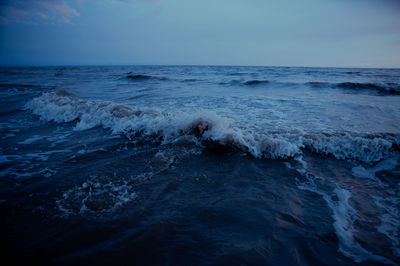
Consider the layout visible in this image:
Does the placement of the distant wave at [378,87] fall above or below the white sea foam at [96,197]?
above

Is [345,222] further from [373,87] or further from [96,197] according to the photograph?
[373,87]

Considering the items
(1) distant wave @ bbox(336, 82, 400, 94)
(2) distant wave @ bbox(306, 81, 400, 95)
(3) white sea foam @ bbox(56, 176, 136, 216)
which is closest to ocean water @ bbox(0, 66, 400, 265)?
(3) white sea foam @ bbox(56, 176, 136, 216)

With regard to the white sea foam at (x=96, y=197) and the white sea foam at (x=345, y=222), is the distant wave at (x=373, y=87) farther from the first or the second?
the white sea foam at (x=96, y=197)

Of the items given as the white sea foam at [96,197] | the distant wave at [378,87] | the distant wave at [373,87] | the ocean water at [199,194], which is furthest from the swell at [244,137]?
the distant wave at [378,87]

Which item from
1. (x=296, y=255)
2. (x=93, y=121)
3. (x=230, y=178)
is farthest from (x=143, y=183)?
(x=93, y=121)

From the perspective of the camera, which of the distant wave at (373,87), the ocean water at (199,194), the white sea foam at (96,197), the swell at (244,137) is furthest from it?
the distant wave at (373,87)

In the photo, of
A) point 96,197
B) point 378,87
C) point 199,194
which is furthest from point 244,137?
point 378,87

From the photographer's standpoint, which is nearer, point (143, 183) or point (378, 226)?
point (378, 226)

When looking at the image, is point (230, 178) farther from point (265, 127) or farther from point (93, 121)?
point (93, 121)

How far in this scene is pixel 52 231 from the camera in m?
1.91

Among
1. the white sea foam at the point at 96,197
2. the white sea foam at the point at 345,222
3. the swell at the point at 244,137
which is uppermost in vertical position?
the swell at the point at 244,137

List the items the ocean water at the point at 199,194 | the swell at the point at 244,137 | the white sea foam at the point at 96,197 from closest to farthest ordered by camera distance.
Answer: the ocean water at the point at 199,194 → the white sea foam at the point at 96,197 → the swell at the point at 244,137

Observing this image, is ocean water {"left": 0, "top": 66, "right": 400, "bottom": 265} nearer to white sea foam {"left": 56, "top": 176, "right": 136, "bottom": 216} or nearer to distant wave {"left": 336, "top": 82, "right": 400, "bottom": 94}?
white sea foam {"left": 56, "top": 176, "right": 136, "bottom": 216}

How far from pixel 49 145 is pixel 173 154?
9.53ft
